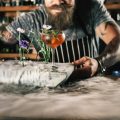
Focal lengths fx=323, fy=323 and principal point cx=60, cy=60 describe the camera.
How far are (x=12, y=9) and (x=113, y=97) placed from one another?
6.78 feet

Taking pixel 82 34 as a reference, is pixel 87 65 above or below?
below

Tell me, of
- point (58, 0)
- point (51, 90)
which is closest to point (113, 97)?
point (51, 90)

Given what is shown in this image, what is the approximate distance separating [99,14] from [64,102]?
1665 mm

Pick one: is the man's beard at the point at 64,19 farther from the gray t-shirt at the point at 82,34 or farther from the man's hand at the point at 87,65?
the man's hand at the point at 87,65

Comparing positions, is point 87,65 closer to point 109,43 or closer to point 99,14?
point 109,43

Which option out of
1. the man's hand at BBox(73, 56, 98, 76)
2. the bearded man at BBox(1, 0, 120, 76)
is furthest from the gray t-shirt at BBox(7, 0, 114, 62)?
the man's hand at BBox(73, 56, 98, 76)

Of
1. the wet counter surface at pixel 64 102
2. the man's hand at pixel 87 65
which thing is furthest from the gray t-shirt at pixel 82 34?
the wet counter surface at pixel 64 102

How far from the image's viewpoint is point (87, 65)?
8.84 ft

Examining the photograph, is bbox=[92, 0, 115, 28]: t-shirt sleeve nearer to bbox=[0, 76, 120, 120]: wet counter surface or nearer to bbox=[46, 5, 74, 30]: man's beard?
bbox=[46, 5, 74, 30]: man's beard

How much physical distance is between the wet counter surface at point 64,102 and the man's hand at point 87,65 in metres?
0.31

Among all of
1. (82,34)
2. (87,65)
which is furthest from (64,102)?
(82,34)

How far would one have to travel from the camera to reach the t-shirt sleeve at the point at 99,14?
3.07 m

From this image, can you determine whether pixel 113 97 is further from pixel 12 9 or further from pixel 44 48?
pixel 12 9

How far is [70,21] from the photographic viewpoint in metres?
3.19
